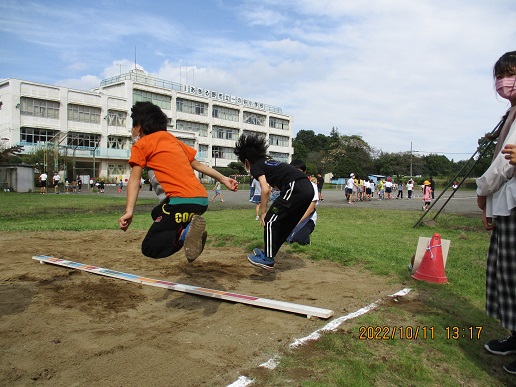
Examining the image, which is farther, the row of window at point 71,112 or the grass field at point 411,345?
the row of window at point 71,112

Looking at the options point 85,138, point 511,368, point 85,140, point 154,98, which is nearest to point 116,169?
point 85,140

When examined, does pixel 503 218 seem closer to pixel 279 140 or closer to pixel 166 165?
pixel 166 165

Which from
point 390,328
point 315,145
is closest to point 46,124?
point 390,328

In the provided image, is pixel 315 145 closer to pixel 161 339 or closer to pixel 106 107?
pixel 106 107

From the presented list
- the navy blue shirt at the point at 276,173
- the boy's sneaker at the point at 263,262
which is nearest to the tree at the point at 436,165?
the navy blue shirt at the point at 276,173

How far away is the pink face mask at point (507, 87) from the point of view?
3230 millimetres

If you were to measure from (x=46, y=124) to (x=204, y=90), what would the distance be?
27.4 metres

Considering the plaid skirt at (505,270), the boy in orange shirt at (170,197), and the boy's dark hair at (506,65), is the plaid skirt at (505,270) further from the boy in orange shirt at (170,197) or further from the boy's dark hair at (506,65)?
the boy in orange shirt at (170,197)

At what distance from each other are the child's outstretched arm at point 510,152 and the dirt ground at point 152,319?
6.77 ft

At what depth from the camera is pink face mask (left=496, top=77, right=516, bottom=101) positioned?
323 cm

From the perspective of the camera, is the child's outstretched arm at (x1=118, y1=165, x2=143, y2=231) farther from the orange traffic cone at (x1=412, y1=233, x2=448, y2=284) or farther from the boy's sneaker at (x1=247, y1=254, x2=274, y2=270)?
the orange traffic cone at (x1=412, y1=233, x2=448, y2=284)

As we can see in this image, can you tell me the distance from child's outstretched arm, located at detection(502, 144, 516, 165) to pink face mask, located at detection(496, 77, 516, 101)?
1.93 feet

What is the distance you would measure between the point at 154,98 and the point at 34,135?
1806 centimetres

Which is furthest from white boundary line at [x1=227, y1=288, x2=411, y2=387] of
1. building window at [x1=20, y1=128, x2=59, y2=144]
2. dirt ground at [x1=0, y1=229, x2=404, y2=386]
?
building window at [x1=20, y1=128, x2=59, y2=144]
